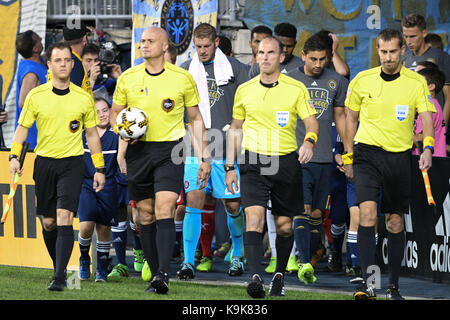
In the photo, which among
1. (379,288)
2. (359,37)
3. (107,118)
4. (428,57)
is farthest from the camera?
(359,37)

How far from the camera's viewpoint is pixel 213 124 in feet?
37.1

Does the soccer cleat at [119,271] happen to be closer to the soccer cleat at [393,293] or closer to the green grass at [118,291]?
the green grass at [118,291]

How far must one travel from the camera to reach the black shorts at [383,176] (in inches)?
366

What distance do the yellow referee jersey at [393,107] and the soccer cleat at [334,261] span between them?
2786 millimetres

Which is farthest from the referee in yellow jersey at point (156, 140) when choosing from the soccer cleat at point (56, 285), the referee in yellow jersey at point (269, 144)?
the soccer cleat at point (56, 285)

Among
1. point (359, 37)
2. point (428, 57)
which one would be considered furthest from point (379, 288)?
point (359, 37)

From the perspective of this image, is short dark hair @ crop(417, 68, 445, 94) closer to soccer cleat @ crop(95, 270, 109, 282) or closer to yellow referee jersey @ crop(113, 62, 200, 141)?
yellow referee jersey @ crop(113, 62, 200, 141)

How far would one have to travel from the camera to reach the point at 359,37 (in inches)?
545

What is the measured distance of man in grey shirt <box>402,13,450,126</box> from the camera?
11.8 m

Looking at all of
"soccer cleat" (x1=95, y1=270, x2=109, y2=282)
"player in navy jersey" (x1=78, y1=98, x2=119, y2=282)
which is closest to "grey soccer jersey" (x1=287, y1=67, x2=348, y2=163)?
"player in navy jersey" (x1=78, y1=98, x2=119, y2=282)

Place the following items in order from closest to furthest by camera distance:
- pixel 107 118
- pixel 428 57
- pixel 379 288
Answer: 1. pixel 379 288
2. pixel 107 118
3. pixel 428 57

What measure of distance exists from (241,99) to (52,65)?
1756 mm

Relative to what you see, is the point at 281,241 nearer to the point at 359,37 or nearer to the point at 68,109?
the point at 68,109

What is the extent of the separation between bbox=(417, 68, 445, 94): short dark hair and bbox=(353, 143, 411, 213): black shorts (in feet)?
6.87
